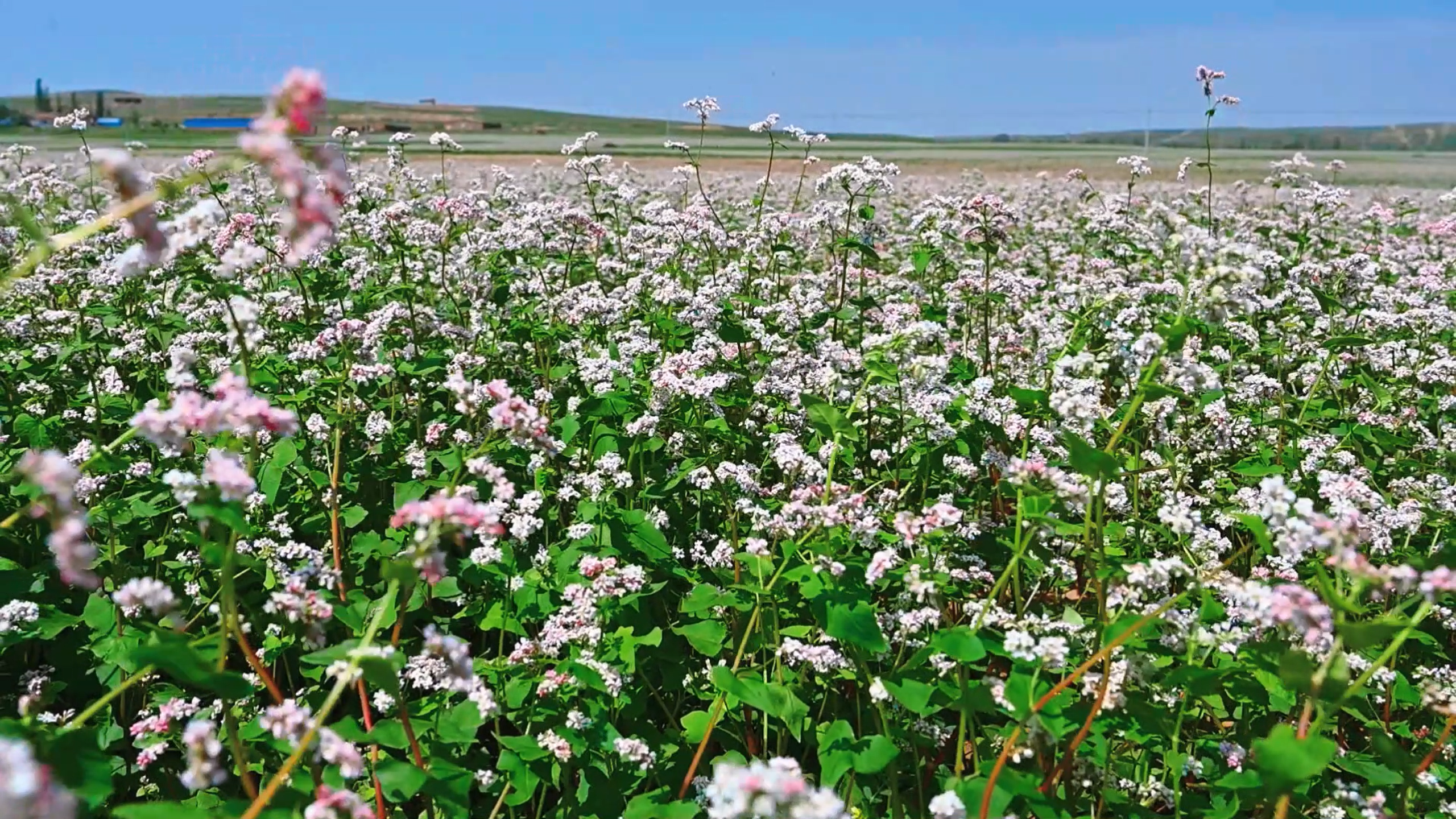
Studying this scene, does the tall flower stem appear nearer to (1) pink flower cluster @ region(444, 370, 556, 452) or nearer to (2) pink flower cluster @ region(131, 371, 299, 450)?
(2) pink flower cluster @ region(131, 371, 299, 450)

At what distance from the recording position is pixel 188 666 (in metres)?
1.97

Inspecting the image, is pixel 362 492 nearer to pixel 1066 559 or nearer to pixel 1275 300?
pixel 1066 559

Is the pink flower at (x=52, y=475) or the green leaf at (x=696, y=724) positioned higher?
the pink flower at (x=52, y=475)

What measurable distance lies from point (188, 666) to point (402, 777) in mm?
569

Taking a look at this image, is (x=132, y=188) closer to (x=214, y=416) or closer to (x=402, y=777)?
(x=214, y=416)

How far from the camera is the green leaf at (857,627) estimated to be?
9.17ft

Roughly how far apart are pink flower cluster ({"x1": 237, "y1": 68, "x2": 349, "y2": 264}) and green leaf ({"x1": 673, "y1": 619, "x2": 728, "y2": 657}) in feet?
6.60

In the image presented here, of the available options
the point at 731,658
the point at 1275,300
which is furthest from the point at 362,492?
the point at 1275,300

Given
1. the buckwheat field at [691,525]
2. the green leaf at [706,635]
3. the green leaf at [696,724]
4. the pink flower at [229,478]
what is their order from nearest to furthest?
1. the pink flower at [229,478]
2. the buckwheat field at [691,525]
3. the green leaf at [696,724]
4. the green leaf at [706,635]

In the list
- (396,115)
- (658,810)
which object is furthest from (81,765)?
(396,115)

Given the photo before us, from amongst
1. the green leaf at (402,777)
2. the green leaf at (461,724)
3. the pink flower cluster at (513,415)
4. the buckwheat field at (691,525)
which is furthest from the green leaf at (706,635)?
the green leaf at (402,777)

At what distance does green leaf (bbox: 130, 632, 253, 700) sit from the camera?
1.96m

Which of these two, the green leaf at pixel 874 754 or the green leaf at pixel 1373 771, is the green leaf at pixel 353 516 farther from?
the green leaf at pixel 1373 771

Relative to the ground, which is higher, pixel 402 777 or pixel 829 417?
pixel 829 417
